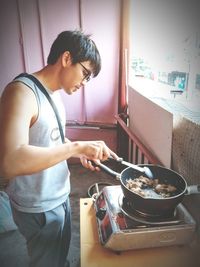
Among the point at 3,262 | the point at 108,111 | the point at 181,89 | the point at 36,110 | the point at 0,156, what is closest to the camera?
the point at 0,156

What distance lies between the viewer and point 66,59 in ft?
3.64

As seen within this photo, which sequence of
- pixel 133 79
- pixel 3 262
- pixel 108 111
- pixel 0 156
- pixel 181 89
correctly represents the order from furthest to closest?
pixel 108 111 < pixel 133 79 < pixel 3 262 < pixel 181 89 < pixel 0 156

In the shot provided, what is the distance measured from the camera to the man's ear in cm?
110

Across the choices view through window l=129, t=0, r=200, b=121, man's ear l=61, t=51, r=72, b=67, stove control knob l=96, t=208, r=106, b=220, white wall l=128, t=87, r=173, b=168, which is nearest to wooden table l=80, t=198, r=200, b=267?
stove control knob l=96, t=208, r=106, b=220

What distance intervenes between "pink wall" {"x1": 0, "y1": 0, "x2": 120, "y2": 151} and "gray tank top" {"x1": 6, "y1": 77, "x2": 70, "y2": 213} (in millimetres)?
1963

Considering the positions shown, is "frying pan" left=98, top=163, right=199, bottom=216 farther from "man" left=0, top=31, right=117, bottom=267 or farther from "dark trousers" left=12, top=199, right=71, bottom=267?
"dark trousers" left=12, top=199, right=71, bottom=267

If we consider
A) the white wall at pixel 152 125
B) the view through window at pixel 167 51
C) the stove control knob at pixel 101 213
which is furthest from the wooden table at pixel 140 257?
the view through window at pixel 167 51

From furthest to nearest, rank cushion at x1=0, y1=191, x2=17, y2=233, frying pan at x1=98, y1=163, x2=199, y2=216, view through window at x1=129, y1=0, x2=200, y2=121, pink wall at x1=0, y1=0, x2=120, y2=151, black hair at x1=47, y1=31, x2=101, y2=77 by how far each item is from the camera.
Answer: pink wall at x1=0, y1=0, x2=120, y2=151, cushion at x1=0, y1=191, x2=17, y2=233, view through window at x1=129, y1=0, x2=200, y2=121, black hair at x1=47, y1=31, x2=101, y2=77, frying pan at x1=98, y1=163, x2=199, y2=216

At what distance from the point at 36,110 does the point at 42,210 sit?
512 millimetres

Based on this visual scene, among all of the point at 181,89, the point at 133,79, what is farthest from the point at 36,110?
the point at 133,79

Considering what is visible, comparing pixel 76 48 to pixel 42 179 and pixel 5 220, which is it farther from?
pixel 5 220

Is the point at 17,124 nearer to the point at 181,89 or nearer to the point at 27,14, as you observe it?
the point at 181,89

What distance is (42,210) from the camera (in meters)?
1.16

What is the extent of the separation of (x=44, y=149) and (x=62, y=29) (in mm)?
2460
